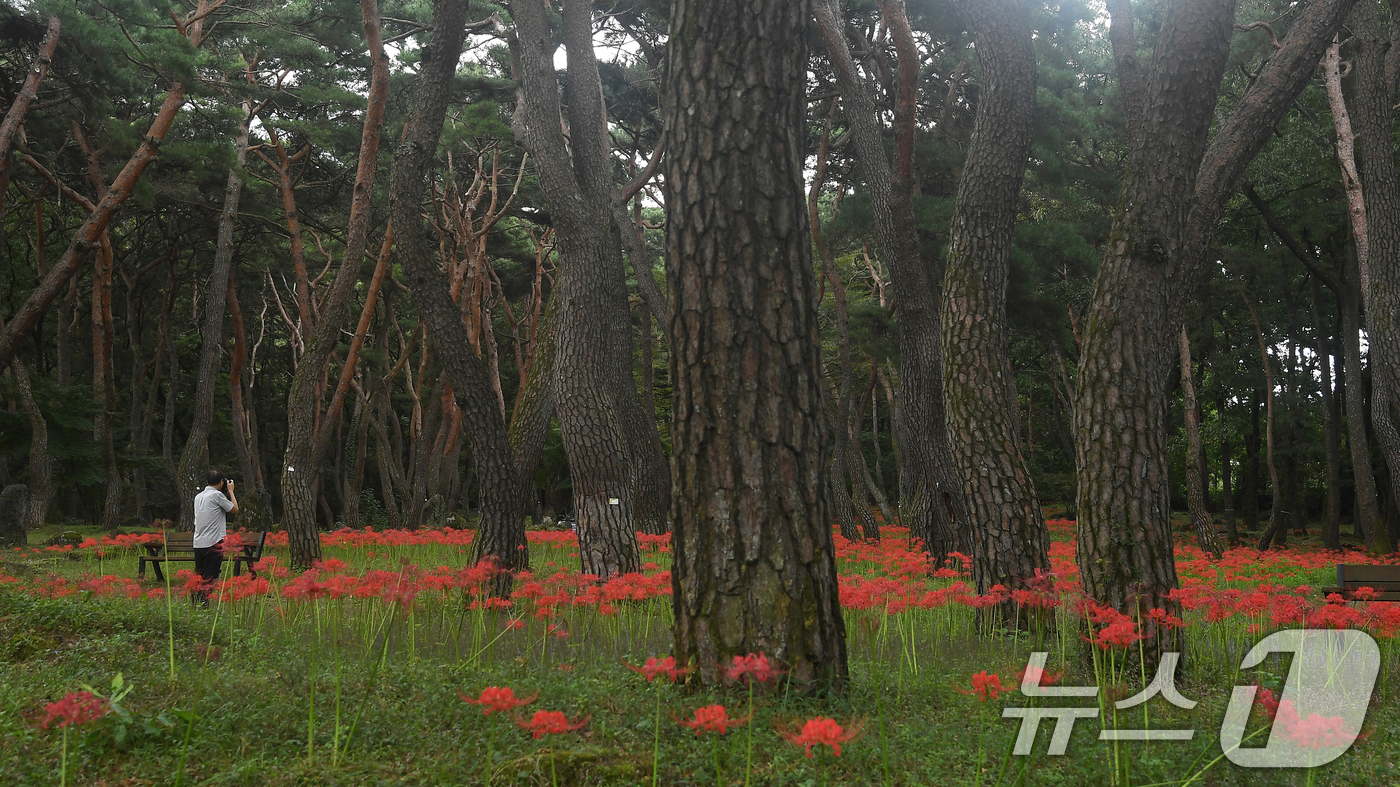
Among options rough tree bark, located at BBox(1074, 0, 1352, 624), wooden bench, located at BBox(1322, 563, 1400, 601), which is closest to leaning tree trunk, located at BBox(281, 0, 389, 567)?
rough tree bark, located at BBox(1074, 0, 1352, 624)

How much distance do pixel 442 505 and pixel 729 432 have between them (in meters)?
16.4

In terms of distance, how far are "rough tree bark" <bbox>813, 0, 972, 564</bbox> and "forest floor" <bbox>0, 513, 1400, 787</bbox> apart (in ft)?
11.5

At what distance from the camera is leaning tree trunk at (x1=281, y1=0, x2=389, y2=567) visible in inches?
408


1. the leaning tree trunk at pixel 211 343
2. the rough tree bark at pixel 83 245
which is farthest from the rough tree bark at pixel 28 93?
the leaning tree trunk at pixel 211 343

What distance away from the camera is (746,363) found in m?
3.42

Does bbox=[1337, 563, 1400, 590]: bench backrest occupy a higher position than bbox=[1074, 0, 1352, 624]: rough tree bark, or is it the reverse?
bbox=[1074, 0, 1352, 624]: rough tree bark

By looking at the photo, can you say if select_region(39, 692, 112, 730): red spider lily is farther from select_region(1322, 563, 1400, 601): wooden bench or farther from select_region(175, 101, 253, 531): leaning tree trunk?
select_region(175, 101, 253, 531): leaning tree trunk

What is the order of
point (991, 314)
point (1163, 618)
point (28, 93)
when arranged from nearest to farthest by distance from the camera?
point (1163, 618) → point (991, 314) → point (28, 93)

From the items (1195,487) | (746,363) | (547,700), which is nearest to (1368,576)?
(746,363)

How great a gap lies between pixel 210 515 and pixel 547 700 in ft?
19.5

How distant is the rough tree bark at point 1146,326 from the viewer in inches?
177

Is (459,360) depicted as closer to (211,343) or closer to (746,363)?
(746,363)

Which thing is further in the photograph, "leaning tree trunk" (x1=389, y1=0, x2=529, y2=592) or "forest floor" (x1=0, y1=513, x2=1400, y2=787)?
"leaning tree trunk" (x1=389, y1=0, x2=529, y2=592)

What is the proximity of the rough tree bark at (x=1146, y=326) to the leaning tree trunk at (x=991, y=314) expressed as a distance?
1.25 meters
